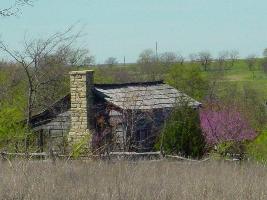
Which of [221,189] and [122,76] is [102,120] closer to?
[221,189]

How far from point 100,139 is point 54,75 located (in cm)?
653

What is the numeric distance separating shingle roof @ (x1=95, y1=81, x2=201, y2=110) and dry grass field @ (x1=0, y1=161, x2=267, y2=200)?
11.6 metres

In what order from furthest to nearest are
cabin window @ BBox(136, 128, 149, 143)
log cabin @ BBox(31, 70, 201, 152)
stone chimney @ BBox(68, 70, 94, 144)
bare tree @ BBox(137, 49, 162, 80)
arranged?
bare tree @ BBox(137, 49, 162, 80) < cabin window @ BBox(136, 128, 149, 143) < stone chimney @ BBox(68, 70, 94, 144) < log cabin @ BBox(31, 70, 201, 152)

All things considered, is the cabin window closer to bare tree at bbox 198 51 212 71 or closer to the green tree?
the green tree

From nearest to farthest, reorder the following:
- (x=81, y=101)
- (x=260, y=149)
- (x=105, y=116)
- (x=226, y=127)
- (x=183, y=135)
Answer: (x=260, y=149) → (x=183, y=135) → (x=81, y=101) → (x=105, y=116) → (x=226, y=127)

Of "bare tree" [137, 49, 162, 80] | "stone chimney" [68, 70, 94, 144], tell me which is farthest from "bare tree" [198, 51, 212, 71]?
"stone chimney" [68, 70, 94, 144]

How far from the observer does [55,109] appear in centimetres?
2430

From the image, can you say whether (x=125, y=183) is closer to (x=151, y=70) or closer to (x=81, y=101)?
(x=81, y=101)

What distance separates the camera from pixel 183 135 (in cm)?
1909

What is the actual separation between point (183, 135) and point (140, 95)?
535cm

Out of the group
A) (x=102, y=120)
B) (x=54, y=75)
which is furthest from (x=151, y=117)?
(x=54, y=75)

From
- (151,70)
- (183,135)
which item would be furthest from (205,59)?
(183,135)

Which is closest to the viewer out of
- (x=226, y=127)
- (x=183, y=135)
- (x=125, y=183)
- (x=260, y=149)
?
(x=125, y=183)

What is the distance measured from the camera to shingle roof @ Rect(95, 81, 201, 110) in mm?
22797
